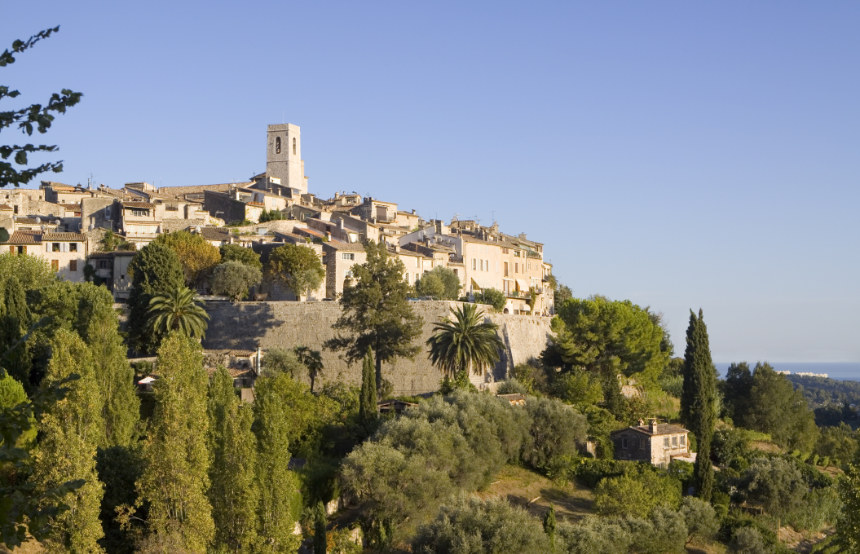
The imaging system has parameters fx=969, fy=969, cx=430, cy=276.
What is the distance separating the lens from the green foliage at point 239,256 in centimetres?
6300

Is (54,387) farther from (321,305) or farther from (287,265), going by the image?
(287,265)

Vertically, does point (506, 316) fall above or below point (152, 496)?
above

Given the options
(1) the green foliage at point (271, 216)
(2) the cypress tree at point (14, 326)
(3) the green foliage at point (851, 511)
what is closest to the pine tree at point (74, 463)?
(2) the cypress tree at point (14, 326)

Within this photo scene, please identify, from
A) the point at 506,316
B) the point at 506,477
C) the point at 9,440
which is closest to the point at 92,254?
the point at 506,316

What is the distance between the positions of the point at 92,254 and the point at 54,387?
58749mm

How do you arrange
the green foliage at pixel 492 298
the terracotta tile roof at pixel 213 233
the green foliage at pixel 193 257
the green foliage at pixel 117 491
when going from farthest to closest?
1. the green foliage at pixel 492 298
2. the terracotta tile roof at pixel 213 233
3. the green foliage at pixel 193 257
4. the green foliage at pixel 117 491

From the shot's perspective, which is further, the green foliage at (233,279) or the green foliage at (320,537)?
the green foliage at (233,279)

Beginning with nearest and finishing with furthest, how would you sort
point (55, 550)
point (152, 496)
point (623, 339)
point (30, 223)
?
1. point (55, 550)
2. point (152, 496)
3. point (623, 339)
4. point (30, 223)

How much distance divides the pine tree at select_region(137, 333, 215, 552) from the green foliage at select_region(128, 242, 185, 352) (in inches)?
847

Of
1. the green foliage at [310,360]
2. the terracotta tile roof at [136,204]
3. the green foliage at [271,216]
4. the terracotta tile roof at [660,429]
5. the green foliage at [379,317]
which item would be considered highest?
the green foliage at [271,216]

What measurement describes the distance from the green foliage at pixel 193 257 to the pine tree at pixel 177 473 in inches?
1309

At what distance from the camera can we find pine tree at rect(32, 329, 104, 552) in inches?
1017

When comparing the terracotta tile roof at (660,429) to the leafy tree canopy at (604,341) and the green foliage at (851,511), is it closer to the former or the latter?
the leafy tree canopy at (604,341)

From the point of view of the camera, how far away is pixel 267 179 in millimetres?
103688
